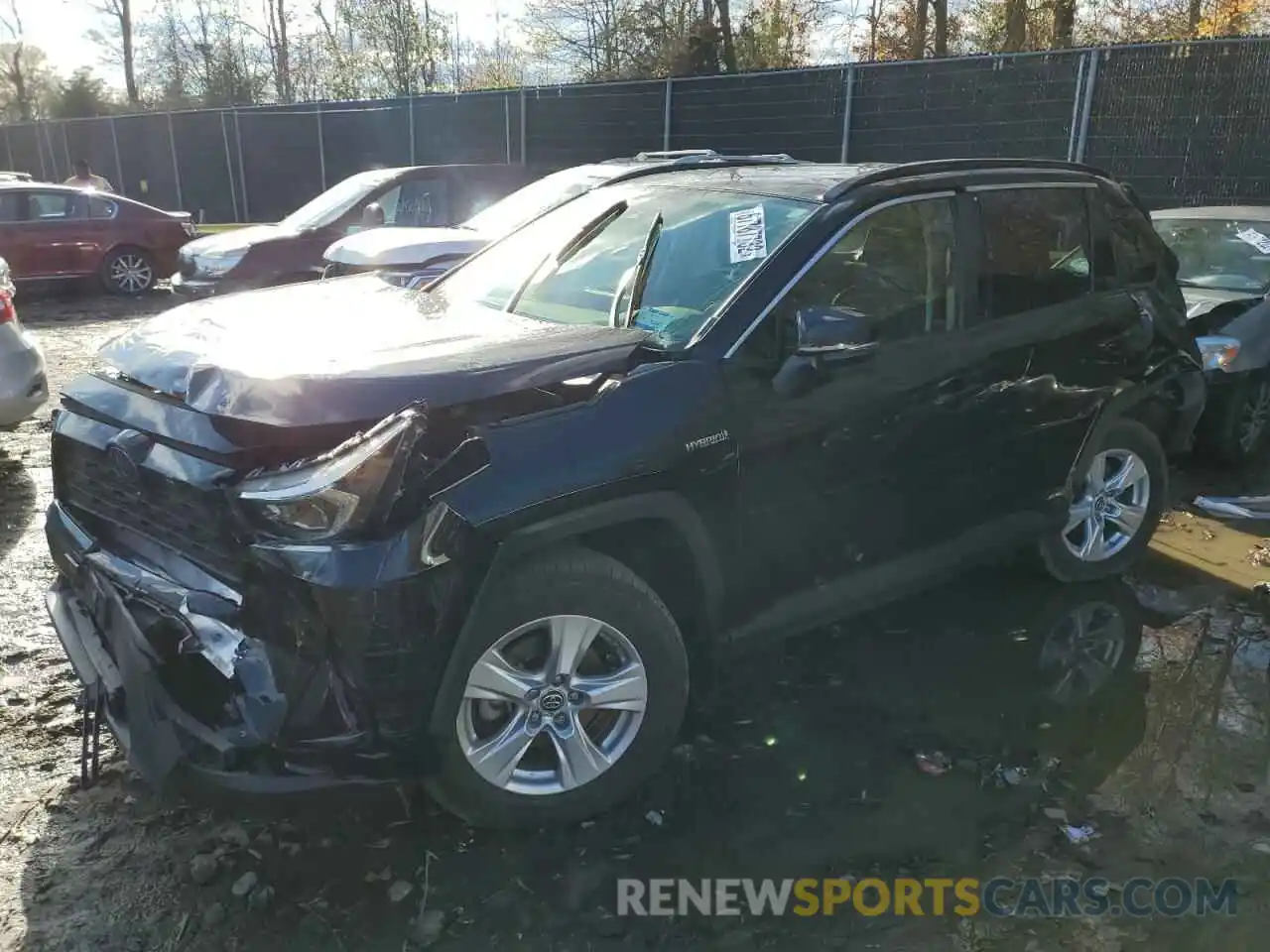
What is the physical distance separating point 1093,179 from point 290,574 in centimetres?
389

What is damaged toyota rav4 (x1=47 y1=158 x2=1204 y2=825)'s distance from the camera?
2.58 meters

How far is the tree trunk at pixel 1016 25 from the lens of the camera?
22594 millimetres

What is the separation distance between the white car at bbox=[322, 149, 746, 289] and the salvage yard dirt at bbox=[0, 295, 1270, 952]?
14.4 feet

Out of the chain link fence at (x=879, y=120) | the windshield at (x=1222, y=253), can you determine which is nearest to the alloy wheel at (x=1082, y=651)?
the windshield at (x=1222, y=253)

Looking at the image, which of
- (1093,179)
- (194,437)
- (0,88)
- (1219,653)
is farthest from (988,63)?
(0,88)

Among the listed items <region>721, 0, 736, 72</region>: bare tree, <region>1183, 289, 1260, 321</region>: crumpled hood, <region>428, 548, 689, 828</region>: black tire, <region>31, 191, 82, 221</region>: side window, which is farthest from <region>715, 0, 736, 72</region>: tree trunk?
<region>428, 548, 689, 828</region>: black tire

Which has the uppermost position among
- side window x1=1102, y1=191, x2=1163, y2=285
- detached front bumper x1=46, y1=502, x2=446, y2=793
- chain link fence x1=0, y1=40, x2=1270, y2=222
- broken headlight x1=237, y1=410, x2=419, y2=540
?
chain link fence x1=0, y1=40, x2=1270, y2=222

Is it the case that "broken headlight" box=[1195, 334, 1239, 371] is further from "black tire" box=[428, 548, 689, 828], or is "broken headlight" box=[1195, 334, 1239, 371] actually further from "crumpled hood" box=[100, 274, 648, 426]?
"black tire" box=[428, 548, 689, 828]

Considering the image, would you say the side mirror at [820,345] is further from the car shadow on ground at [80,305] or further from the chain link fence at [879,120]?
the car shadow on ground at [80,305]

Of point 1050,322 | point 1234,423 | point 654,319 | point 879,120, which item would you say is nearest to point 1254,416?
point 1234,423

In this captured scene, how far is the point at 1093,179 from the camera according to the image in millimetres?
4590

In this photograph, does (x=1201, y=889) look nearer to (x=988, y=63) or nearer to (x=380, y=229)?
(x=380, y=229)

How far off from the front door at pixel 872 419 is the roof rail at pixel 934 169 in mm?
113

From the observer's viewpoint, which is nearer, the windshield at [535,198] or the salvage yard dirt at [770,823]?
the salvage yard dirt at [770,823]
